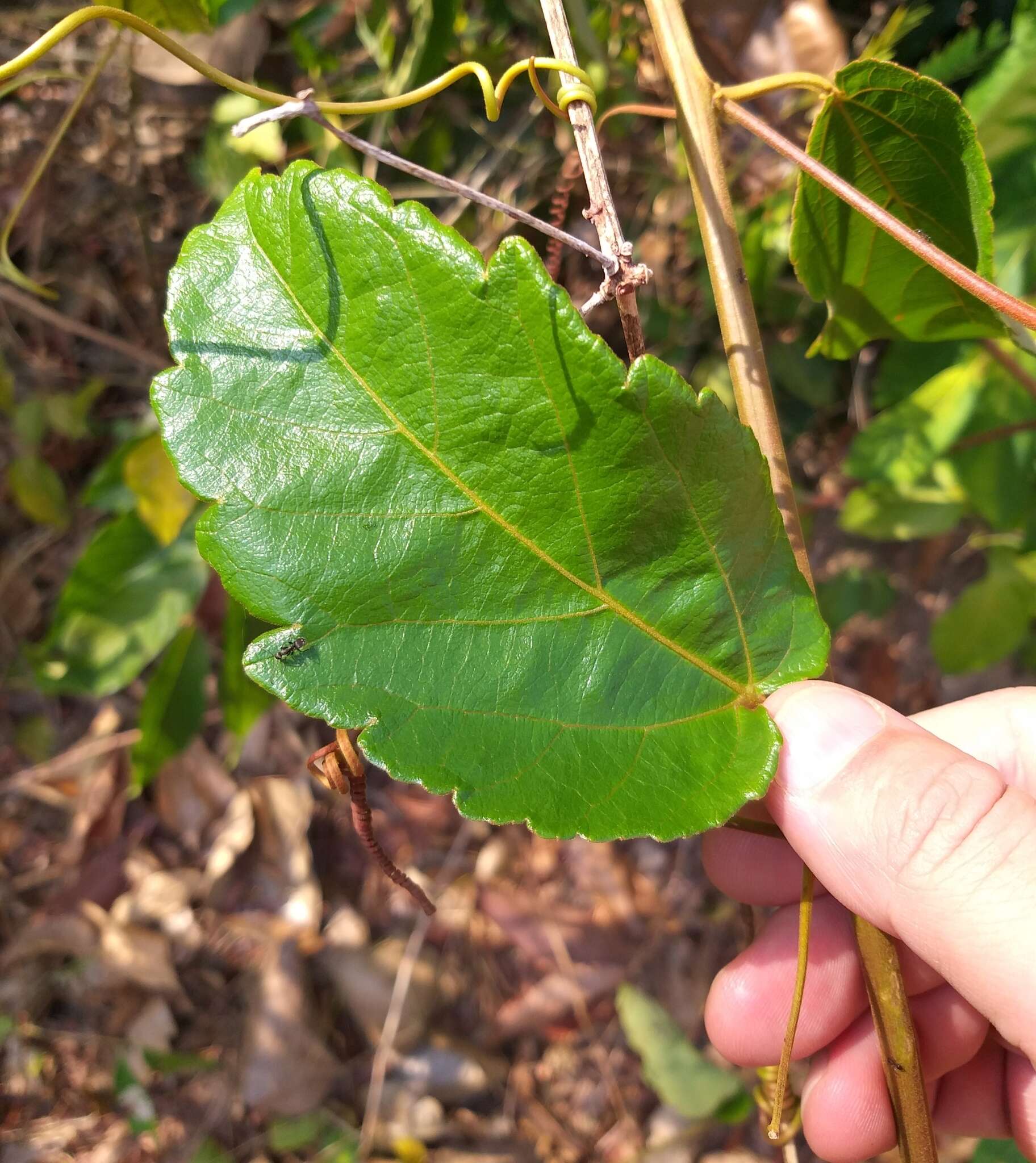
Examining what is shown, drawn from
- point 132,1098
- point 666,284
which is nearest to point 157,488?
point 666,284

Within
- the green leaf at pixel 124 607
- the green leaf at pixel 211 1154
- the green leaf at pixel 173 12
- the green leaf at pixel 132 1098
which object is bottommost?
the green leaf at pixel 211 1154

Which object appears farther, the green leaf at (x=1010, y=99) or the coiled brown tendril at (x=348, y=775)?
the green leaf at (x=1010, y=99)

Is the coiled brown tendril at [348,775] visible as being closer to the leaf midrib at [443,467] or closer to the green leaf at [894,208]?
the leaf midrib at [443,467]

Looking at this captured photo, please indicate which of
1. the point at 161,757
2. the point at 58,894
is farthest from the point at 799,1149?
the point at 58,894

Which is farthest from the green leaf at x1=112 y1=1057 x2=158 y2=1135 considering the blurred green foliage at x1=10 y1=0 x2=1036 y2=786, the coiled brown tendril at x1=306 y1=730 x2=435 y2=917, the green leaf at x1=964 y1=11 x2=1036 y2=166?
the green leaf at x1=964 y1=11 x2=1036 y2=166

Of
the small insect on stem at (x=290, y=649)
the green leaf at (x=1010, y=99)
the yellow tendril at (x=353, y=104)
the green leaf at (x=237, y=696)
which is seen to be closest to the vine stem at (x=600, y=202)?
the yellow tendril at (x=353, y=104)

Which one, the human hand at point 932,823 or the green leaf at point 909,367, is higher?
the green leaf at point 909,367

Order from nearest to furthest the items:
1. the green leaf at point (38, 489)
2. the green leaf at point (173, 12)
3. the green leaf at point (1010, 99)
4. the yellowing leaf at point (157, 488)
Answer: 1. the green leaf at point (173, 12)
2. the green leaf at point (1010, 99)
3. the yellowing leaf at point (157, 488)
4. the green leaf at point (38, 489)

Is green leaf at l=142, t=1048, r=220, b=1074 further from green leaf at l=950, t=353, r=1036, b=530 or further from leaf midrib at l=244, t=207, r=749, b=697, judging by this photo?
green leaf at l=950, t=353, r=1036, b=530
